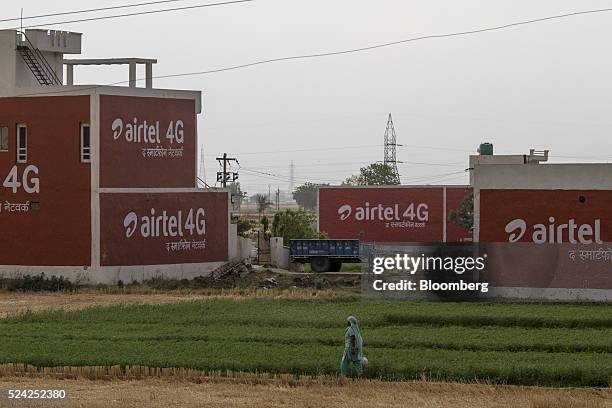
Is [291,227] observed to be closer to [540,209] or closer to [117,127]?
[117,127]

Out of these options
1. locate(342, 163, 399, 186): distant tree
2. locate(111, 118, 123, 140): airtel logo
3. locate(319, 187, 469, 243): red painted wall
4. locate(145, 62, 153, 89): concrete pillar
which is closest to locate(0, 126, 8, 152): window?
locate(111, 118, 123, 140): airtel logo

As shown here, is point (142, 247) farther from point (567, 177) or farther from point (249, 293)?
point (567, 177)

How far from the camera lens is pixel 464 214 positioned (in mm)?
78188

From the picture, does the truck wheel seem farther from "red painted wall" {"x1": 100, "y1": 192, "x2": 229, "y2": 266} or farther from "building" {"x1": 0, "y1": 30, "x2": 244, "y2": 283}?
"building" {"x1": 0, "y1": 30, "x2": 244, "y2": 283}

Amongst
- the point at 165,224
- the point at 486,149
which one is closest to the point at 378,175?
the point at 486,149

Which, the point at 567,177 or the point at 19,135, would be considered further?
the point at 19,135

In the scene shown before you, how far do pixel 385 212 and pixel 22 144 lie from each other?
106 feet

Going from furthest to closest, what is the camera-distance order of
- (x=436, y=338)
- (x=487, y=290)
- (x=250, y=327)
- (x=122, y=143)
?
(x=122, y=143), (x=487, y=290), (x=250, y=327), (x=436, y=338)

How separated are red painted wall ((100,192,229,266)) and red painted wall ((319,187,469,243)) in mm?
22955

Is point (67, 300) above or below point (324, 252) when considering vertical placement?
below

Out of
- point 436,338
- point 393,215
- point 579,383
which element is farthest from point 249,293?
point 393,215

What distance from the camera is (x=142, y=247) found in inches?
2112

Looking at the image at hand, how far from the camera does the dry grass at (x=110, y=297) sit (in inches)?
1754

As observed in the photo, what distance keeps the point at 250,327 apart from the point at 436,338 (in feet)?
19.9
